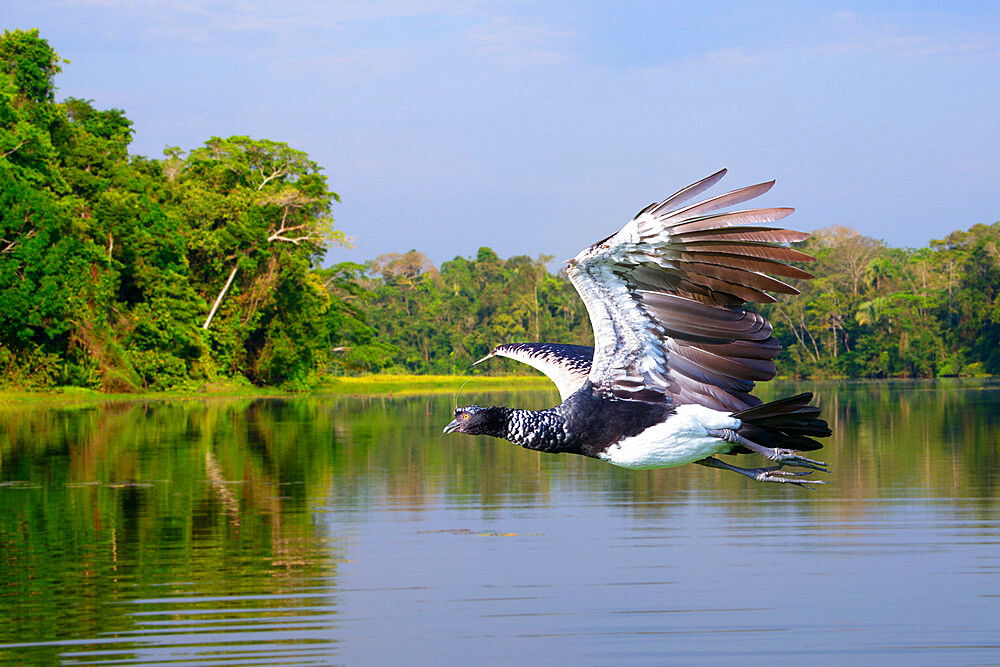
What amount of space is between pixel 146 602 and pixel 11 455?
12627mm

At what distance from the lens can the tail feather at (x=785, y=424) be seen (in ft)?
19.3

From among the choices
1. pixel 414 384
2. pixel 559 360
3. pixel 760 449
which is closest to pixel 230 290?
pixel 414 384

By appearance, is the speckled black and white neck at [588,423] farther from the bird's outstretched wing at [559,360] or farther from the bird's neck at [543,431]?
the bird's outstretched wing at [559,360]

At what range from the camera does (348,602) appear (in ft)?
33.1

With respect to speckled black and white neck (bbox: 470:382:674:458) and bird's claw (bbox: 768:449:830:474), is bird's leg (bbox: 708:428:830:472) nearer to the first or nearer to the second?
bird's claw (bbox: 768:449:830:474)

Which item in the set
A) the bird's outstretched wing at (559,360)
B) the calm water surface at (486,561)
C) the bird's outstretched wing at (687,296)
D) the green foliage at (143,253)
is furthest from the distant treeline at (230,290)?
the bird's outstretched wing at (687,296)

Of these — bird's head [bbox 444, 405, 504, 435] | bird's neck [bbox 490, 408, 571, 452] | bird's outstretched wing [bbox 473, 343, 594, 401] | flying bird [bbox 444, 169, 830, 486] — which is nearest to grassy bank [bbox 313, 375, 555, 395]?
bird's outstretched wing [bbox 473, 343, 594, 401]

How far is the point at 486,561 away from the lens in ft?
38.2

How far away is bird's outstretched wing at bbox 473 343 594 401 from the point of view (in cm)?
716

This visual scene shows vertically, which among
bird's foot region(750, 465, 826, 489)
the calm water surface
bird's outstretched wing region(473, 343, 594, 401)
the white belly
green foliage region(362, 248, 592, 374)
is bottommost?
the calm water surface

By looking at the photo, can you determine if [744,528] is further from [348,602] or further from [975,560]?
[348,602]

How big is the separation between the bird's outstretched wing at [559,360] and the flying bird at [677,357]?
68 centimetres

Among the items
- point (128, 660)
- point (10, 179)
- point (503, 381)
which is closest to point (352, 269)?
point (503, 381)

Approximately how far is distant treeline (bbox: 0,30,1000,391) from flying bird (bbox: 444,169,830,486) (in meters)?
34.1
